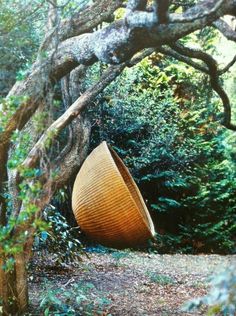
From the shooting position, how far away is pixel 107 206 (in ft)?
14.7

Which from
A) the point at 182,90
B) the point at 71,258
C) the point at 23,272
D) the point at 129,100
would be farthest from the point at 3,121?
the point at 182,90

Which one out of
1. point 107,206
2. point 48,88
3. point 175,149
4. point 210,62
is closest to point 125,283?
point 107,206

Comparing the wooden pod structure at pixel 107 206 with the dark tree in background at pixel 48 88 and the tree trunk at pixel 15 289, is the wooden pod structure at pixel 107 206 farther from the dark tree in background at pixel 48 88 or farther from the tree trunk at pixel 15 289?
the tree trunk at pixel 15 289

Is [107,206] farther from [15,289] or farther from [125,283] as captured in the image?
[125,283]

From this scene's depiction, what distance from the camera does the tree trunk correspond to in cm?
381

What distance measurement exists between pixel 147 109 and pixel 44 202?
17.6ft

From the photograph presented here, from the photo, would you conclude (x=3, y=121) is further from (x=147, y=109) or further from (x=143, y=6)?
(x=147, y=109)

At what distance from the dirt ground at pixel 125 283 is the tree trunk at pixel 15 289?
133 millimetres

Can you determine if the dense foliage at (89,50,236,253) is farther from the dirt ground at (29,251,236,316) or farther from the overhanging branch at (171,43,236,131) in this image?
the overhanging branch at (171,43,236,131)

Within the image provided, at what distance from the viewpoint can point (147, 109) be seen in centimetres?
863

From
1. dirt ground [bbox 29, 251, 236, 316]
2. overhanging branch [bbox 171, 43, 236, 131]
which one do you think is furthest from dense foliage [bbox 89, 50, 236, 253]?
overhanging branch [bbox 171, 43, 236, 131]

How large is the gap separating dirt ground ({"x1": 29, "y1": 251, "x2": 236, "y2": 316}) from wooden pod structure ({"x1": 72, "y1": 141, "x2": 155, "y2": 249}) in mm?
528

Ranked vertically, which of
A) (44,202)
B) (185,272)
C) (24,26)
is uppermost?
(24,26)

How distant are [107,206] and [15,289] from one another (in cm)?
108
